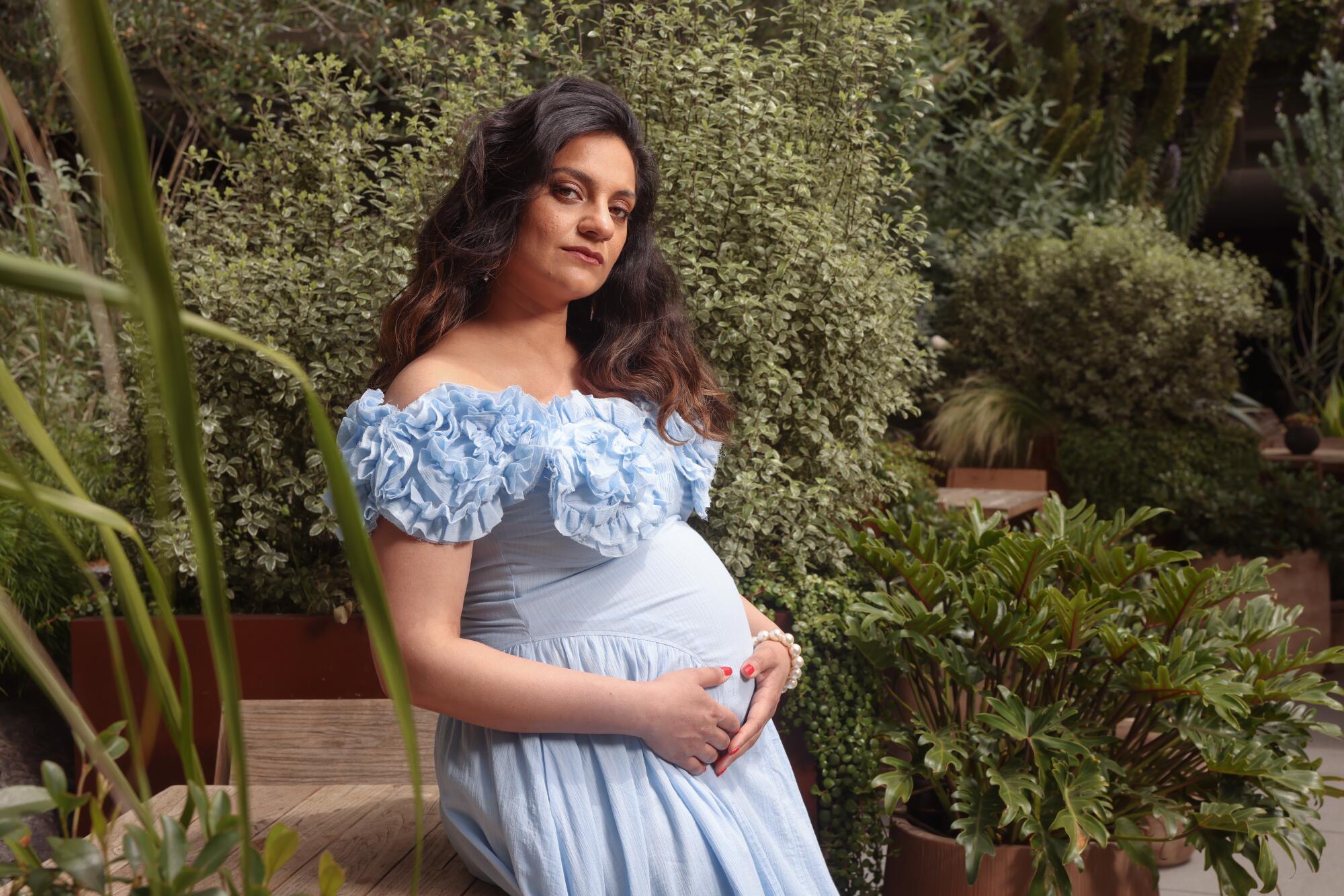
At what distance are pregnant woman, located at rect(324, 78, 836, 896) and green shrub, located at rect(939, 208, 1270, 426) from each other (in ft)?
20.5

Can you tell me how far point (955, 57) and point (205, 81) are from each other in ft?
14.0

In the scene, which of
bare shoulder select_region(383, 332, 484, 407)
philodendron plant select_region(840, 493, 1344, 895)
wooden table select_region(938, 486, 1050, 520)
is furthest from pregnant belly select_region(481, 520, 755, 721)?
wooden table select_region(938, 486, 1050, 520)

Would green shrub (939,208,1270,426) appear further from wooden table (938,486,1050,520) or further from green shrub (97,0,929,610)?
green shrub (97,0,929,610)

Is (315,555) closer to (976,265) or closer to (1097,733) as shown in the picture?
(1097,733)

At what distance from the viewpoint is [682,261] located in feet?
9.82

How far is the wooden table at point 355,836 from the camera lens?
143 centimetres

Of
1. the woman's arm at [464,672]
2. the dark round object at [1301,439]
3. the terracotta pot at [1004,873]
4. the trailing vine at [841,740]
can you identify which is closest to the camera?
the woman's arm at [464,672]

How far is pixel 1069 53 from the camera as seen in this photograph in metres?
8.98

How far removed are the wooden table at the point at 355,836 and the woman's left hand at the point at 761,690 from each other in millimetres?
336

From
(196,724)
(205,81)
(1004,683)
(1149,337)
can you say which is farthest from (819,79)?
(1149,337)

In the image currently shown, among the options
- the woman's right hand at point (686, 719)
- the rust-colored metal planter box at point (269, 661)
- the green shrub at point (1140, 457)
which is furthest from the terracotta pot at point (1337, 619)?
the woman's right hand at point (686, 719)

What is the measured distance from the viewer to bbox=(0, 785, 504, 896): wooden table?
1.43 m

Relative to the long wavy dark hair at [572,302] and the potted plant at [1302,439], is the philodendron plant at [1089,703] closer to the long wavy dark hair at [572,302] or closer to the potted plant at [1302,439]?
the long wavy dark hair at [572,302]

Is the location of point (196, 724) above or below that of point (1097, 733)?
below
